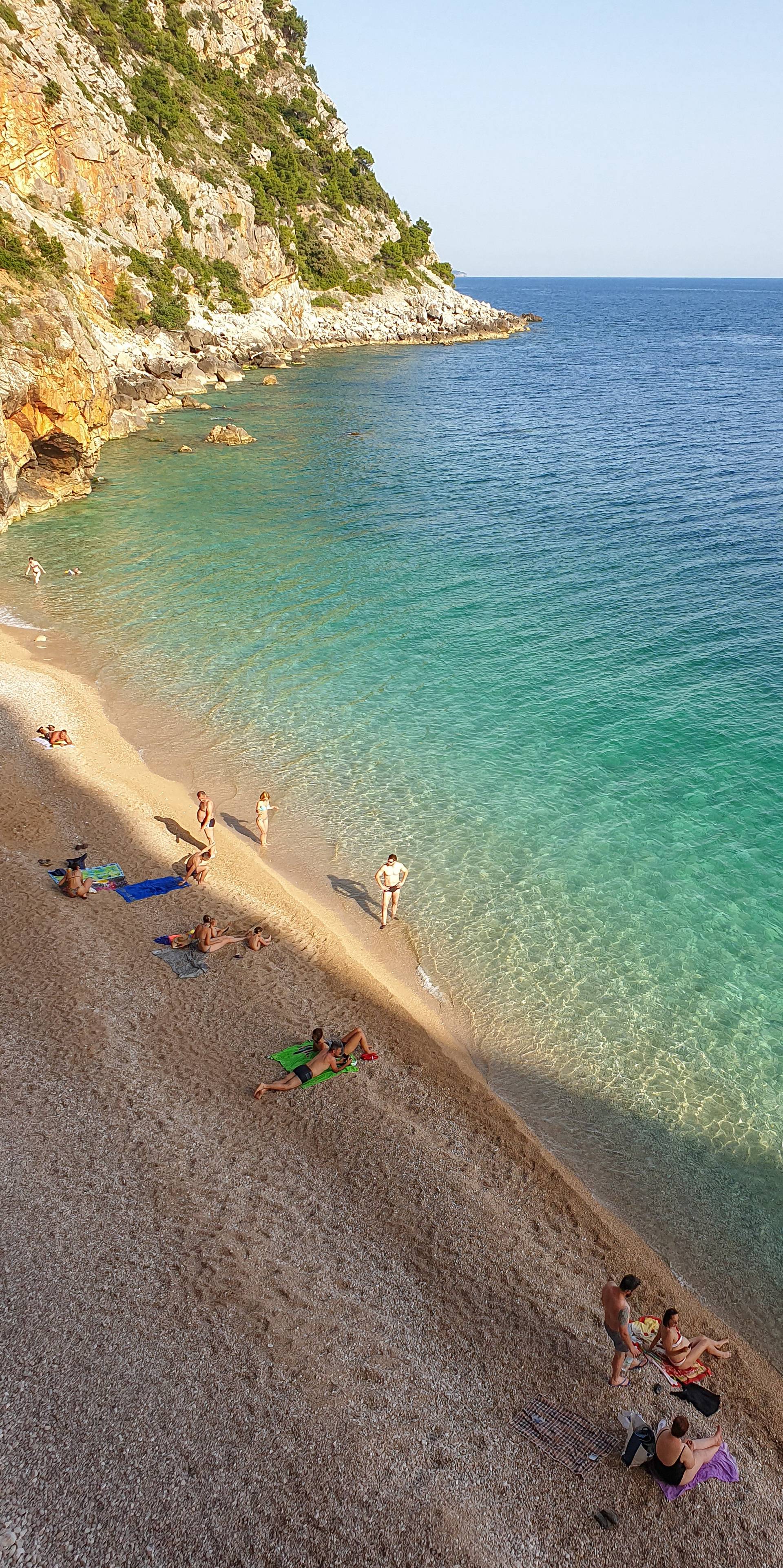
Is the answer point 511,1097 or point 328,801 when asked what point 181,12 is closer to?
point 328,801

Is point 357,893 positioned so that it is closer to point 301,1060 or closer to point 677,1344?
point 301,1060

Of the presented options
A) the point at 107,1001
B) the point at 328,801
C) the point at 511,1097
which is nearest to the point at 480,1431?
the point at 511,1097

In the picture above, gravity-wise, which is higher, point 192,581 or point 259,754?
point 192,581

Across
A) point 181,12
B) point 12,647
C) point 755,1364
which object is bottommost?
point 755,1364

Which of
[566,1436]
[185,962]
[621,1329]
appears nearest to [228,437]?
[185,962]

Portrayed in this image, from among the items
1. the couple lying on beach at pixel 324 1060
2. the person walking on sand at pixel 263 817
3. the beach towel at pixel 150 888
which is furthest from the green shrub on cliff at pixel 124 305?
the couple lying on beach at pixel 324 1060

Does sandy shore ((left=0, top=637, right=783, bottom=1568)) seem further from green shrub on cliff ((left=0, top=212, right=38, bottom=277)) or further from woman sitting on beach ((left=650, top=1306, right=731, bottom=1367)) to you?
green shrub on cliff ((left=0, top=212, right=38, bottom=277))

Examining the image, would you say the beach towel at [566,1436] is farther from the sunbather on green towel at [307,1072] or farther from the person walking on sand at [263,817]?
the person walking on sand at [263,817]
